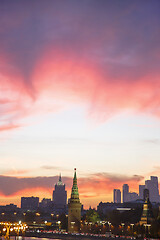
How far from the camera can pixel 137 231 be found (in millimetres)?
124312

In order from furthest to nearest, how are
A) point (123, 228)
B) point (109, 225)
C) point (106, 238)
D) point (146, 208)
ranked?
point (109, 225)
point (123, 228)
point (146, 208)
point (106, 238)

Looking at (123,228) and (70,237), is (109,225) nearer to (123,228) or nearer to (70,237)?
(123,228)

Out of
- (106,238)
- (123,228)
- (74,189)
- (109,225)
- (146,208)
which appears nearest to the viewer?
(106,238)

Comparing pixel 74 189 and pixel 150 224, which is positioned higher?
pixel 74 189

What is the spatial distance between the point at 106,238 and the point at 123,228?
26.3m

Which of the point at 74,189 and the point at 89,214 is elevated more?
the point at 74,189

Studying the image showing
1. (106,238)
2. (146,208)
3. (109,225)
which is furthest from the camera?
(109,225)

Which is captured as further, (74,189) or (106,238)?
(74,189)

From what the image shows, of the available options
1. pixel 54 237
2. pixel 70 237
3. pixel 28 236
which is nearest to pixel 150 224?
pixel 70 237

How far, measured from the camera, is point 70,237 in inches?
5207

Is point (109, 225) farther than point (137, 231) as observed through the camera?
Yes

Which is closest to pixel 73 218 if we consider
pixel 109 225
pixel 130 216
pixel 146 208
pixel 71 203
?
pixel 71 203

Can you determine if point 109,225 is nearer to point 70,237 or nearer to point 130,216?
point 130,216

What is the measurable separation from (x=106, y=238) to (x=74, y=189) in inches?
1818
